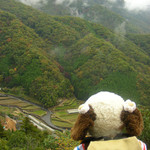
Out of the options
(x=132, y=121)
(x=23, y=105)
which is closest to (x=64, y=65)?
(x=23, y=105)

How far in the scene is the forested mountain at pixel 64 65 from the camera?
56.2 metres

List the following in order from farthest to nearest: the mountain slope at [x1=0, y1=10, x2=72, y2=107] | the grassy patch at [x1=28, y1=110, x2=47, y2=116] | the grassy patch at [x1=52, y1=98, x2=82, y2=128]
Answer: the mountain slope at [x1=0, y1=10, x2=72, y2=107] → the grassy patch at [x1=28, y1=110, x2=47, y2=116] → the grassy patch at [x1=52, y1=98, x2=82, y2=128]

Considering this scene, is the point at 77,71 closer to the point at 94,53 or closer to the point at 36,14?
the point at 94,53

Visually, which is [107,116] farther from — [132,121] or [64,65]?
[64,65]

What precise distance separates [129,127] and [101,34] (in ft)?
323

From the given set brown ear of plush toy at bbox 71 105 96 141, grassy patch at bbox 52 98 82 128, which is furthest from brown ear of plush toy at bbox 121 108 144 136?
grassy patch at bbox 52 98 82 128

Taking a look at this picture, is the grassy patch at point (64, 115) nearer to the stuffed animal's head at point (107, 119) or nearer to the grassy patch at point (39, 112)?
the grassy patch at point (39, 112)

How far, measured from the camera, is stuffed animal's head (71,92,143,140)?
2803 mm

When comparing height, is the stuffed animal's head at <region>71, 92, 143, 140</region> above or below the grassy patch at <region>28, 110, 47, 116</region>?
above

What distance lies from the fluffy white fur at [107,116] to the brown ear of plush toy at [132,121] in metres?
0.09

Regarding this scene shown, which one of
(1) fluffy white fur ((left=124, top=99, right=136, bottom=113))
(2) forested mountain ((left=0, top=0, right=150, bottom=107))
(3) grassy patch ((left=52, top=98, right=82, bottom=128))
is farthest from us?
(2) forested mountain ((left=0, top=0, right=150, bottom=107))

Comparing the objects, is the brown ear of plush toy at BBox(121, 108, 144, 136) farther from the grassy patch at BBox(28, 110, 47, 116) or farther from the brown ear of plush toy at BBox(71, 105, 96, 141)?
the grassy patch at BBox(28, 110, 47, 116)

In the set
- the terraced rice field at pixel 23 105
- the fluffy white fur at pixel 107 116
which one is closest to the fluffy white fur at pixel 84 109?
the fluffy white fur at pixel 107 116

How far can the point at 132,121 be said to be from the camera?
2.78m
